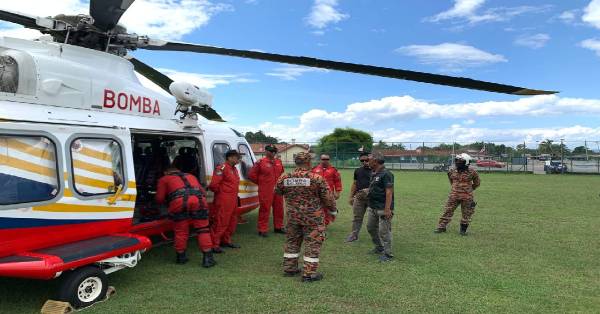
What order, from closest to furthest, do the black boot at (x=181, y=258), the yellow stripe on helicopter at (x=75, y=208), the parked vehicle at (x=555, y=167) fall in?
the yellow stripe on helicopter at (x=75, y=208)
the black boot at (x=181, y=258)
the parked vehicle at (x=555, y=167)

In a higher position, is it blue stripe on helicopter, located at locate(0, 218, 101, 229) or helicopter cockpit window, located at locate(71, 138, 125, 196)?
helicopter cockpit window, located at locate(71, 138, 125, 196)

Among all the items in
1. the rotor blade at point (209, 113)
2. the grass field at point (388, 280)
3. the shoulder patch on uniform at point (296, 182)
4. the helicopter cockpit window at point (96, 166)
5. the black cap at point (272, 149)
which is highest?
the rotor blade at point (209, 113)

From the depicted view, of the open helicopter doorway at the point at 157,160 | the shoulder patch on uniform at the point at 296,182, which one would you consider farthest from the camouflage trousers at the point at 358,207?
the open helicopter doorway at the point at 157,160

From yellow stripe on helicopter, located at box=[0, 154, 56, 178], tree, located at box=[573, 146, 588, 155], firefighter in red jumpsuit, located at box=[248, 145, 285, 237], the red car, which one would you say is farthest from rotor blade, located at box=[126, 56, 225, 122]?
tree, located at box=[573, 146, 588, 155]

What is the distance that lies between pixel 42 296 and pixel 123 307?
1.01 metres

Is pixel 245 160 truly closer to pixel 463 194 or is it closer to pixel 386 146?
pixel 463 194

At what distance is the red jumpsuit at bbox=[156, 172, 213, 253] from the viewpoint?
5.99 m

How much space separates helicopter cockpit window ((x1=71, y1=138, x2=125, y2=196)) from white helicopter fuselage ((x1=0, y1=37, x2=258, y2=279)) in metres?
0.01

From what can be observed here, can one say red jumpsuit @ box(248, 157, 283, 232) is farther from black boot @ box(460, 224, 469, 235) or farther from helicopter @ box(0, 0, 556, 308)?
black boot @ box(460, 224, 469, 235)

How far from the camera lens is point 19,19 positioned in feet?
16.7

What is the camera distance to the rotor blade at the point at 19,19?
4.95 meters

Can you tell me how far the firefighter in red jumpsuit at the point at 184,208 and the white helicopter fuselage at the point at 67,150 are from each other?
15.7 inches

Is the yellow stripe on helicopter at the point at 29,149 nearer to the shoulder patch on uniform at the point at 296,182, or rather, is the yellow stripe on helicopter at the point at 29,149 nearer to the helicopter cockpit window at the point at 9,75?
the helicopter cockpit window at the point at 9,75

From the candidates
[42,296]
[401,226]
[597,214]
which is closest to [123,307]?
[42,296]
